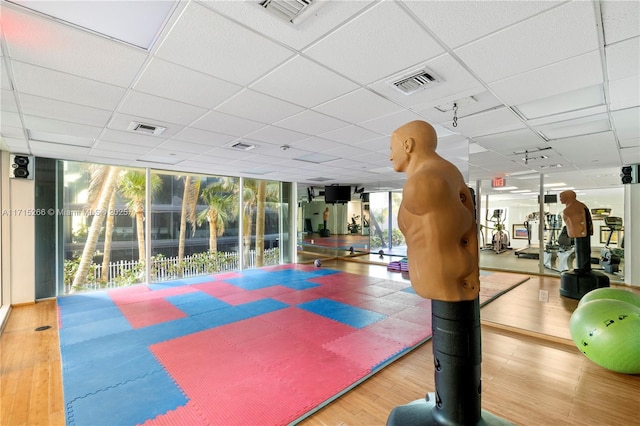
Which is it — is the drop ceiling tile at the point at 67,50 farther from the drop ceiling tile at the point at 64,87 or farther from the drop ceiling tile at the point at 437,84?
the drop ceiling tile at the point at 437,84

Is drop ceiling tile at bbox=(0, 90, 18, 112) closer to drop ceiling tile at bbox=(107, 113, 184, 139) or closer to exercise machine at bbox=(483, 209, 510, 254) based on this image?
A: drop ceiling tile at bbox=(107, 113, 184, 139)

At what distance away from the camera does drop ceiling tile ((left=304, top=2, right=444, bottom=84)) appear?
1.69 metres

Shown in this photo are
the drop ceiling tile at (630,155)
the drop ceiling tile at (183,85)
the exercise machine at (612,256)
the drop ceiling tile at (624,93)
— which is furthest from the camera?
the exercise machine at (612,256)

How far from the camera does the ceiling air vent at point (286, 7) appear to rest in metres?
1.56

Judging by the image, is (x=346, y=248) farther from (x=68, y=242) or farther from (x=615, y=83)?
(x=615, y=83)

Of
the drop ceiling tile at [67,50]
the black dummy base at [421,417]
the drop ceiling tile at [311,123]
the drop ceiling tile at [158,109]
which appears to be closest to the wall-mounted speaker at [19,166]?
the drop ceiling tile at [158,109]

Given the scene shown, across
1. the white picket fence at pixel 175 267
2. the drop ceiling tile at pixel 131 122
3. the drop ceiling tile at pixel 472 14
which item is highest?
the drop ceiling tile at pixel 472 14

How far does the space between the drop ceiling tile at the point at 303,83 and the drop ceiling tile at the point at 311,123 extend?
0.39 metres

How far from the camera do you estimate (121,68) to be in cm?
222

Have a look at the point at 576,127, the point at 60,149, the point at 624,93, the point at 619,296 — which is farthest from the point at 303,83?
the point at 60,149

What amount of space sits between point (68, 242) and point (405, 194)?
7.03 m

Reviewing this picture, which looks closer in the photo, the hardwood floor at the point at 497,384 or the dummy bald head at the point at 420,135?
the dummy bald head at the point at 420,135

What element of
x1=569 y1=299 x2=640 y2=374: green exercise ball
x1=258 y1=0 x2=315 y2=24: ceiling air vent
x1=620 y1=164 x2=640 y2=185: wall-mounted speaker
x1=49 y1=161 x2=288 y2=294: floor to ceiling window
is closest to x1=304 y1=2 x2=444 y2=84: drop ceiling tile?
x1=258 y1=0 x2=315 y2=24: ceiling air vent

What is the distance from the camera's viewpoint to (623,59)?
81.9 inches
